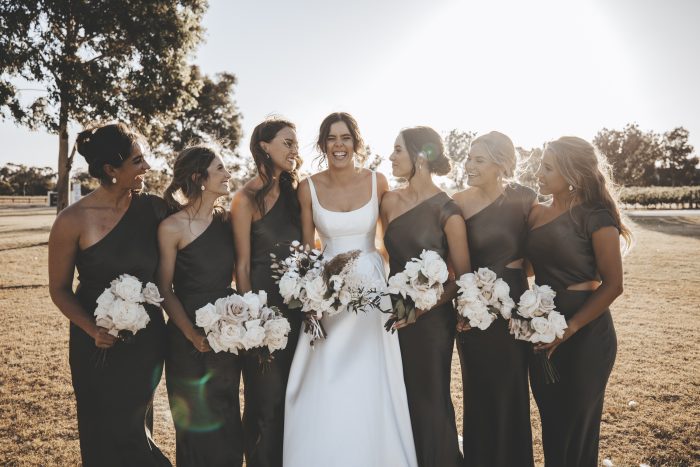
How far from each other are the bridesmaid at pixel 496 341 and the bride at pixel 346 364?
0.64 metres

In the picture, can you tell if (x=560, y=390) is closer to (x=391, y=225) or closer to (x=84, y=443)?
(x=391, y=225)

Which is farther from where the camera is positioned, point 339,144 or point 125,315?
point 339,144

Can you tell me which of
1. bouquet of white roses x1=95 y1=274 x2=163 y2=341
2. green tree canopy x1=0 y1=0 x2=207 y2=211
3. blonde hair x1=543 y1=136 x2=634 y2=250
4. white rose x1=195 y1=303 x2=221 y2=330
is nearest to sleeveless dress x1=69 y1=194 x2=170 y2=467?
bouquet of white roses x1=95 y1=274 x2=163 y2=341

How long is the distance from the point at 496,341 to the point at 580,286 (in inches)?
33.8

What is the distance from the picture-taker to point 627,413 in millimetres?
5711

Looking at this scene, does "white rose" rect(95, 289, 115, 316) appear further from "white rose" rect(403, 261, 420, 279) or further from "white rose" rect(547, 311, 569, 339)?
"white rose" rect(547, 311, 569, 339)

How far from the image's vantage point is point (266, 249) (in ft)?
14.6

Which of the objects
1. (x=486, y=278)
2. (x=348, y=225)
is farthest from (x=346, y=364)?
(x=486, y=278)

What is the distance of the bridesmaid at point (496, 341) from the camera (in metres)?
4.13

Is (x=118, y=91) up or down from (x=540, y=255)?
up

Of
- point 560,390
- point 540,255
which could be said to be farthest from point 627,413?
point 540,255

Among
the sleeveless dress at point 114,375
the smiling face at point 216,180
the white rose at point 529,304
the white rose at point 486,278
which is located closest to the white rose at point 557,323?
the white rose at point 529,304

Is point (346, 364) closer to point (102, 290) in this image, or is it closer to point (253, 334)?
point (253, 334)

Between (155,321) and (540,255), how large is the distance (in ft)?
11.1
